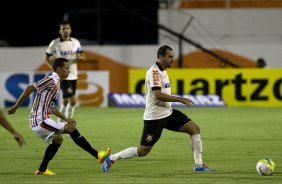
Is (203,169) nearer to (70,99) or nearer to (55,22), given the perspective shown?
(70,99)

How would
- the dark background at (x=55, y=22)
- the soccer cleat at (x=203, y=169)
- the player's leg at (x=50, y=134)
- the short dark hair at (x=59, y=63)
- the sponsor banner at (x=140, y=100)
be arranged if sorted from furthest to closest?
the dark background at (x=55, y=22)
the sponsor banner at (x=140, y=100)
the short dark hair at (x=59, y=63)
the soccer cleat at (x=203, y=169)
the player's leg at (x=50, y=134)

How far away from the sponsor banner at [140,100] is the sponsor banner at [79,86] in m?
0.31

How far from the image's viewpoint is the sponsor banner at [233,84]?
2689 cm

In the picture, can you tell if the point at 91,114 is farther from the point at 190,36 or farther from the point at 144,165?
the point at 144,165

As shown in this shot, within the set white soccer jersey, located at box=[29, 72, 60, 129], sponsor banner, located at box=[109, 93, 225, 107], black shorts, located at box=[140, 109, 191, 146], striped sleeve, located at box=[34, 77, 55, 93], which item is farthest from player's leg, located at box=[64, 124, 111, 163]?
sponsor banner, located at box=[109, 93, 225, 107]

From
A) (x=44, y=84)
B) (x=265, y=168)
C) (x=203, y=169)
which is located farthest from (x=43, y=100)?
(x=265, y=168)

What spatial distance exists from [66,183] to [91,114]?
13.1m

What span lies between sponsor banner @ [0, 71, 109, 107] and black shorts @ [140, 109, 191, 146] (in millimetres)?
14898

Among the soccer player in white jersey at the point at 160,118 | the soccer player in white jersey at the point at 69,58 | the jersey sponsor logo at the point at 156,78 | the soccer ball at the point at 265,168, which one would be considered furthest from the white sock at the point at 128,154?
the soccer player in white jersey at the point at 69,58

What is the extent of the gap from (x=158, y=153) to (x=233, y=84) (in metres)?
12.3

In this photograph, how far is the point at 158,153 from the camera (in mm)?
15172

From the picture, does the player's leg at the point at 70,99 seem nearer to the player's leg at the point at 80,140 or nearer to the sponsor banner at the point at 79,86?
the player's leg at the point at 80,140

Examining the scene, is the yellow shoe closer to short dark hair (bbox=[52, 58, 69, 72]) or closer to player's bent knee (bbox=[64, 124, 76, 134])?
player's bent knee (bbox=[64, 124, 76, 134])

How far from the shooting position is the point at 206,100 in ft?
89.1
